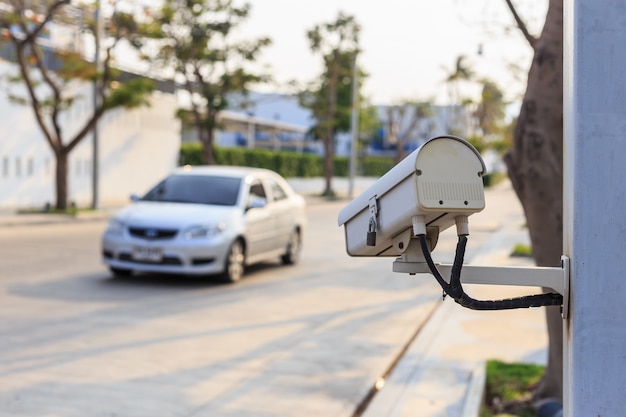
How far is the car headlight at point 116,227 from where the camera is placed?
12883 millimetres

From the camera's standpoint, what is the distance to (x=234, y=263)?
13281mm

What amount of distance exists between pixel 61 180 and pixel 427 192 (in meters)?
27.2

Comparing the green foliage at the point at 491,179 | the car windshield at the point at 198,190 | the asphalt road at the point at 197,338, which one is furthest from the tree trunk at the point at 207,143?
the green foliage at the point at 491,179

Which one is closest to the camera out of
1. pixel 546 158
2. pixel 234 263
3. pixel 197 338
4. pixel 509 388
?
pixel 546 158

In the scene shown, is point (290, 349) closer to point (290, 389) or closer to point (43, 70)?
point (290, 389)

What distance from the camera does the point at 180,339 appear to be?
8898mm

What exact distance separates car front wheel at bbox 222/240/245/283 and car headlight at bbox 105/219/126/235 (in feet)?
4.60

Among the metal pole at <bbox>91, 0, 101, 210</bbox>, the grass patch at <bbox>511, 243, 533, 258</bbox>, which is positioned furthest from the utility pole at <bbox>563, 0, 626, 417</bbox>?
the metal pole at <bbox>91, 0, 101, 210</bbox>

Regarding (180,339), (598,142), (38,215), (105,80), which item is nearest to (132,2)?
(105,80)

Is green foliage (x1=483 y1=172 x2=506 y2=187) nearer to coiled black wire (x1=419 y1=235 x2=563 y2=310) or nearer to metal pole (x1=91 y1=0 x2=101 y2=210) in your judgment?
metal pole (x1=91 y1=0 x2=101 y2=210)

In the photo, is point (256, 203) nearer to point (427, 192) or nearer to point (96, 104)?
point (427, 192)

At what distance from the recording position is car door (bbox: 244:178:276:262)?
1380 centimetres

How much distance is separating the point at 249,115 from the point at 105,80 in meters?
32.8

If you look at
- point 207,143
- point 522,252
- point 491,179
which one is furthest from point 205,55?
point 491,179
